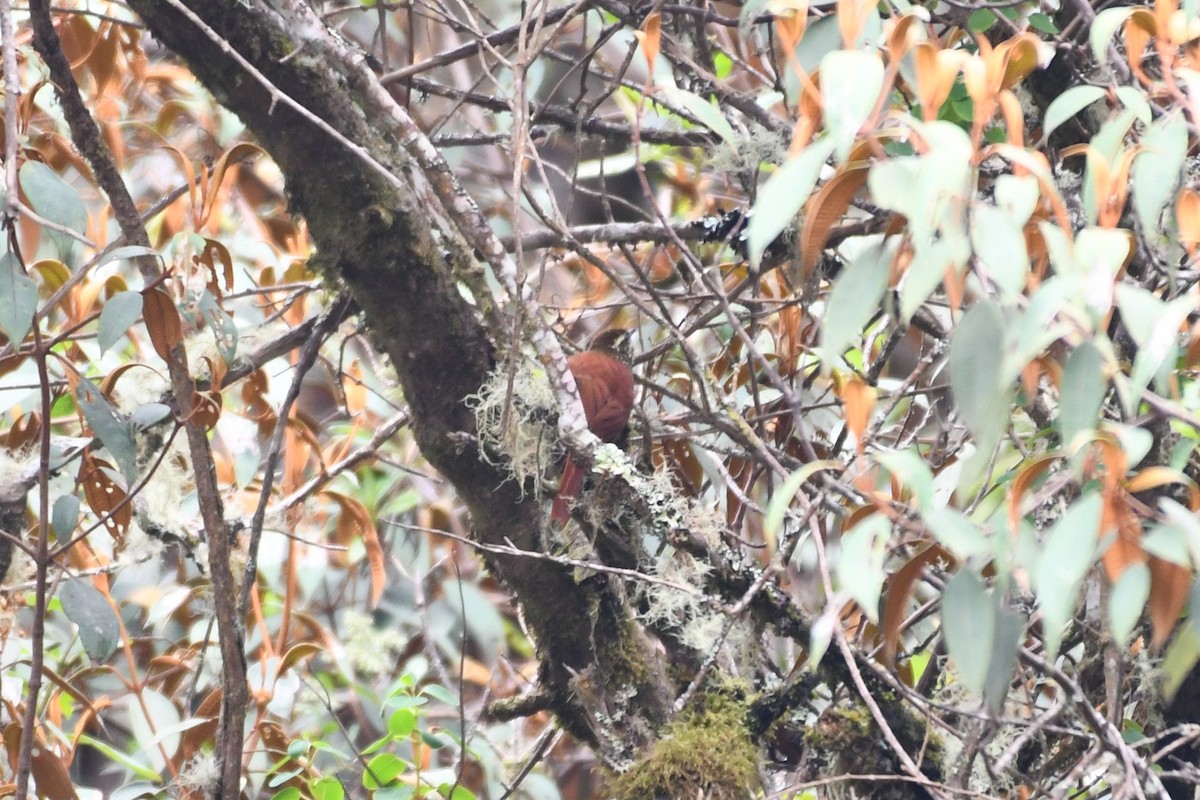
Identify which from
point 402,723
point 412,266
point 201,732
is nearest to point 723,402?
point 412,266

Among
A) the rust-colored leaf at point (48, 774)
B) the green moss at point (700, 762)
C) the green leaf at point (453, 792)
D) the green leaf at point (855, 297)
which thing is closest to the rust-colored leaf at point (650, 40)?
the green leaf at point (855, 297)

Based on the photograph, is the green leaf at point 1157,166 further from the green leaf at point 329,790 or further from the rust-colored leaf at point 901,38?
the green leaf at point 329,790

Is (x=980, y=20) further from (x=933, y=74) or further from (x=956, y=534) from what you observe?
(x=956, y=534)

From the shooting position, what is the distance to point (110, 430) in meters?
1.69

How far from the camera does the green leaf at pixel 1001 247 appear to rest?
0.80m

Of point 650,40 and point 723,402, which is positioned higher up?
point 650,40

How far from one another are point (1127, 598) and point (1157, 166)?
14.5 inches

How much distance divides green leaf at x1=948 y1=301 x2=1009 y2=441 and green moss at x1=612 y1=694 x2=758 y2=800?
0.88 metres

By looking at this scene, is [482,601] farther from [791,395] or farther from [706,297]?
[791,395]

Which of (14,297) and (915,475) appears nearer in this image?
(915,475)

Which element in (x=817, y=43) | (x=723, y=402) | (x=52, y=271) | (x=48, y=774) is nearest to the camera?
(x=817, y=43)

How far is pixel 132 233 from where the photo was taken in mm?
1777

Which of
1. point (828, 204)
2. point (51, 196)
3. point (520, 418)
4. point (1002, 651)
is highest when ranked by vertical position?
point (51, 196)

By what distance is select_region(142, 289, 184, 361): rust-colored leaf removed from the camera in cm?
164
